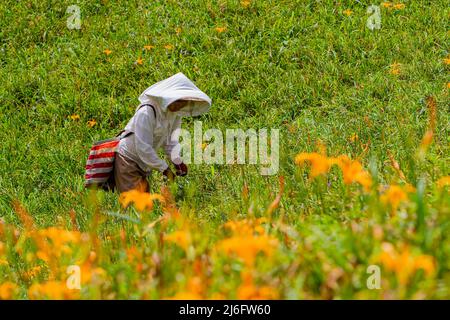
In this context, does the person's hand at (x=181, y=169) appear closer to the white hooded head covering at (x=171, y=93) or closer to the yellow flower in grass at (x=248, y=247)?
the white hooded head covering at (x=171, y=93)

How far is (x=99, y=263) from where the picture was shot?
1.88 metres

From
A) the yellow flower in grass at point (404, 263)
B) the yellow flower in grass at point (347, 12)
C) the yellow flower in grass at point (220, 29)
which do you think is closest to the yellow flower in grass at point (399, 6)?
the yellow flower in grass at point (347, 12)

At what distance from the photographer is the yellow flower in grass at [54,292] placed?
1.53 metres

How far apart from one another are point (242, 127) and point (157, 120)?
171 cm

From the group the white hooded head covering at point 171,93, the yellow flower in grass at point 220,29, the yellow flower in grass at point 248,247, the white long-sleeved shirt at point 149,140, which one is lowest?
the yellow flower in grass at point 248,247

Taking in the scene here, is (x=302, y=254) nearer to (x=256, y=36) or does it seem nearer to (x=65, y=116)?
(x=65, y=116)

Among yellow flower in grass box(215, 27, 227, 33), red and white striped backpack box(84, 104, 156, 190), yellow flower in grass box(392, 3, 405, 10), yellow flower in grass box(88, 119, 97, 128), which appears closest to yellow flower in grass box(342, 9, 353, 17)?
yellow flower in grass box(392, 3, 405, 10)

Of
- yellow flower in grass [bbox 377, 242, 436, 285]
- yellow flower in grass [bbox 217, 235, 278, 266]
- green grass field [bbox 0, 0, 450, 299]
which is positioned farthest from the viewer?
green grass field [bbox 0, 0, 450, 299]

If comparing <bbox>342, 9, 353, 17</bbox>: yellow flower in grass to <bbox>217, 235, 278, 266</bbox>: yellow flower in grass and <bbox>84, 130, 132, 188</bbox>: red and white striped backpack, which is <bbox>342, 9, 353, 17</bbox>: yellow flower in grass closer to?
<bbox>84, 130, 132, 188</bbox>: red and white striped backpack

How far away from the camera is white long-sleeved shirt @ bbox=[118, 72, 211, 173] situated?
435 centimetres

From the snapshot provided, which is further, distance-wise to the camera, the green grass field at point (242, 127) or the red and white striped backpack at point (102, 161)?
the red and white striped backpack at point (102, 161)

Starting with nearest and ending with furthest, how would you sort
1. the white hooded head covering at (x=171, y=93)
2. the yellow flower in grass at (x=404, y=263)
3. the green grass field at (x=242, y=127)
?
the yellow flower in grass at (x=404, y=263) → the green grass field at (x=242, y=127) → the white hooded head covering at (x=171, y=93)

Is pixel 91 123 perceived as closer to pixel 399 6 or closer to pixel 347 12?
pixel 347 12
